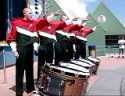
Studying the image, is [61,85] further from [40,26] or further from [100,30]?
[100,30]

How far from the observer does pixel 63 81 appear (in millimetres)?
8211

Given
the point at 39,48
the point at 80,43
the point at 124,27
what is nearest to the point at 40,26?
the point at 39,48

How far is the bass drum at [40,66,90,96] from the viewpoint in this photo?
27.0ft

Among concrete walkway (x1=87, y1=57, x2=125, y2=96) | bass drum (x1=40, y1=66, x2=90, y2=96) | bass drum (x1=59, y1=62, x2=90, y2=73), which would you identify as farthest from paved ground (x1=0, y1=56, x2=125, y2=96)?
bass drum (x1=40, y1=66, x2=90, y2=96)

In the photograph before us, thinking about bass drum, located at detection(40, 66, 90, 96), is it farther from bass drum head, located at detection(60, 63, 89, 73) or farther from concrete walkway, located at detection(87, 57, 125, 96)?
concrete walkway, located at detection(87, 57, 125, 96)

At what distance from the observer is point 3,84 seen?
11672mm

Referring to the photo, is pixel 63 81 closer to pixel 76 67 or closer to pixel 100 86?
pixel 76 67

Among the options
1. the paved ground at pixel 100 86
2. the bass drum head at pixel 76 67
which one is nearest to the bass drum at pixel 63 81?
the bass drum head at pixel 76 67

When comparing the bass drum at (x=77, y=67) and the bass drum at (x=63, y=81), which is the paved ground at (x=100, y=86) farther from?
the bass drum at (x=63, y=81)

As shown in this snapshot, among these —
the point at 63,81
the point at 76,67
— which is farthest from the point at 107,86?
the point at 63,81

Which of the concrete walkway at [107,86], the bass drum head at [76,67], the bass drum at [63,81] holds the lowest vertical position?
the concrete walkway at [107,86]

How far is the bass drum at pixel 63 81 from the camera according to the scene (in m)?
8.23

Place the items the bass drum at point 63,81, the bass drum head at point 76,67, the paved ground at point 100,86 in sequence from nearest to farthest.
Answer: the bass drum at point 63,81 < the bass drum head at point 76,67 < the paved ground at point 100,86

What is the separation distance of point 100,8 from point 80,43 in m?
32.7
